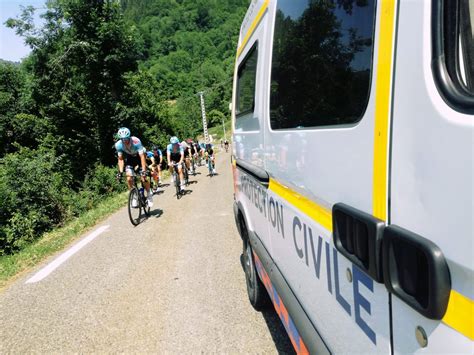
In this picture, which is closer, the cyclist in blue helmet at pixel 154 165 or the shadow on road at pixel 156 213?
the shadow on road at pixel 156 213

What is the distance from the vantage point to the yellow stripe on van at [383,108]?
104 cm

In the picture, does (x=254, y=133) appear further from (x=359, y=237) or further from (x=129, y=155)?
(x=129, y=155)

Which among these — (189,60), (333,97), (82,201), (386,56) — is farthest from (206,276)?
(189,60)

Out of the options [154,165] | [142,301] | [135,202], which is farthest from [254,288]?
[154,165]

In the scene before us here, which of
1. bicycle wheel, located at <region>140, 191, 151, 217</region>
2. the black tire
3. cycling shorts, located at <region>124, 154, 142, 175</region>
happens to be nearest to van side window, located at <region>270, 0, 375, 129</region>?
the black tire

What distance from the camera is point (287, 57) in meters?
2.02

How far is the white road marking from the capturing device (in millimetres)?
5190

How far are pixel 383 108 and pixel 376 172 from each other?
19cm

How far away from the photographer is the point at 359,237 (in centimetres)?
119

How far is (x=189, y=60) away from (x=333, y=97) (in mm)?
102954

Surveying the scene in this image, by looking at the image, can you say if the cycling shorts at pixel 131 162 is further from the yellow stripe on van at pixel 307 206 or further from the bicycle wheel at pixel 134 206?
the yellow stripe on van at pixel 307 206

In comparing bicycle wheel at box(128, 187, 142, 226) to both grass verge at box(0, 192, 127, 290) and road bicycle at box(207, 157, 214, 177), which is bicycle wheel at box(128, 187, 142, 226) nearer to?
grass verge at box(0, 192, 127, 290)

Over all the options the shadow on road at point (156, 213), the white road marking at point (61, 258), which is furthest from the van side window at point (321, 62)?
the shadow on road at point (156, 213)

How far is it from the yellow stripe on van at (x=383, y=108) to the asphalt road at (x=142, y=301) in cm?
230
